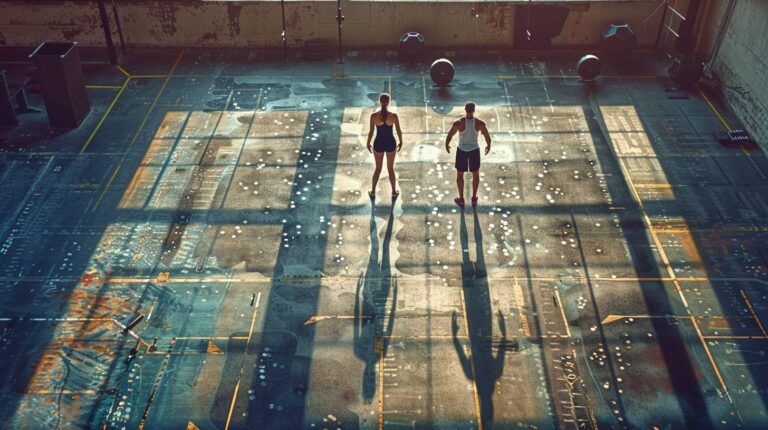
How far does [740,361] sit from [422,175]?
5.91 meters

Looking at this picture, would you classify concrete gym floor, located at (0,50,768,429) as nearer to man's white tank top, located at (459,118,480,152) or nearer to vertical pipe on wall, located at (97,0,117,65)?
man's white tank top, located at (459,118,480,152)

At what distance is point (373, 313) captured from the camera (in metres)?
9.85

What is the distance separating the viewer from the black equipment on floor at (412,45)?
1675cm

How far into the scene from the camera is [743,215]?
38.4 ft

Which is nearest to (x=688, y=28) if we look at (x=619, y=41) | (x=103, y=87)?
(x=619, y=41)

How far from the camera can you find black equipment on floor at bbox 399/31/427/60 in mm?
16750

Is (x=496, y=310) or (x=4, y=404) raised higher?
(x=4, y=404)

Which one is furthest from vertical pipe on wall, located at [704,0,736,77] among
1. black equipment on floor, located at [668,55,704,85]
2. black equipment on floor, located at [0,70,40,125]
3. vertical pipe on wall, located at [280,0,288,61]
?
black equipment on floor, located at [0,70,40,125]

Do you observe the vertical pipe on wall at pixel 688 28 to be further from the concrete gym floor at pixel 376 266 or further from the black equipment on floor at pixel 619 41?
the concrete gym floor at pixel 376 266

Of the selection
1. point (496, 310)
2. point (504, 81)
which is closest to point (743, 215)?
point (496, 310)

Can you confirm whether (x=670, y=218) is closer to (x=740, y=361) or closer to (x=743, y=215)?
(x=743, y=215)

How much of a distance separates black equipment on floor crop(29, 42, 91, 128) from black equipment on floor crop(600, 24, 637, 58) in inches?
460

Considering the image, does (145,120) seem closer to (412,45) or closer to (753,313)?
(412,45)

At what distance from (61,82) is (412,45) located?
764 centimetres
